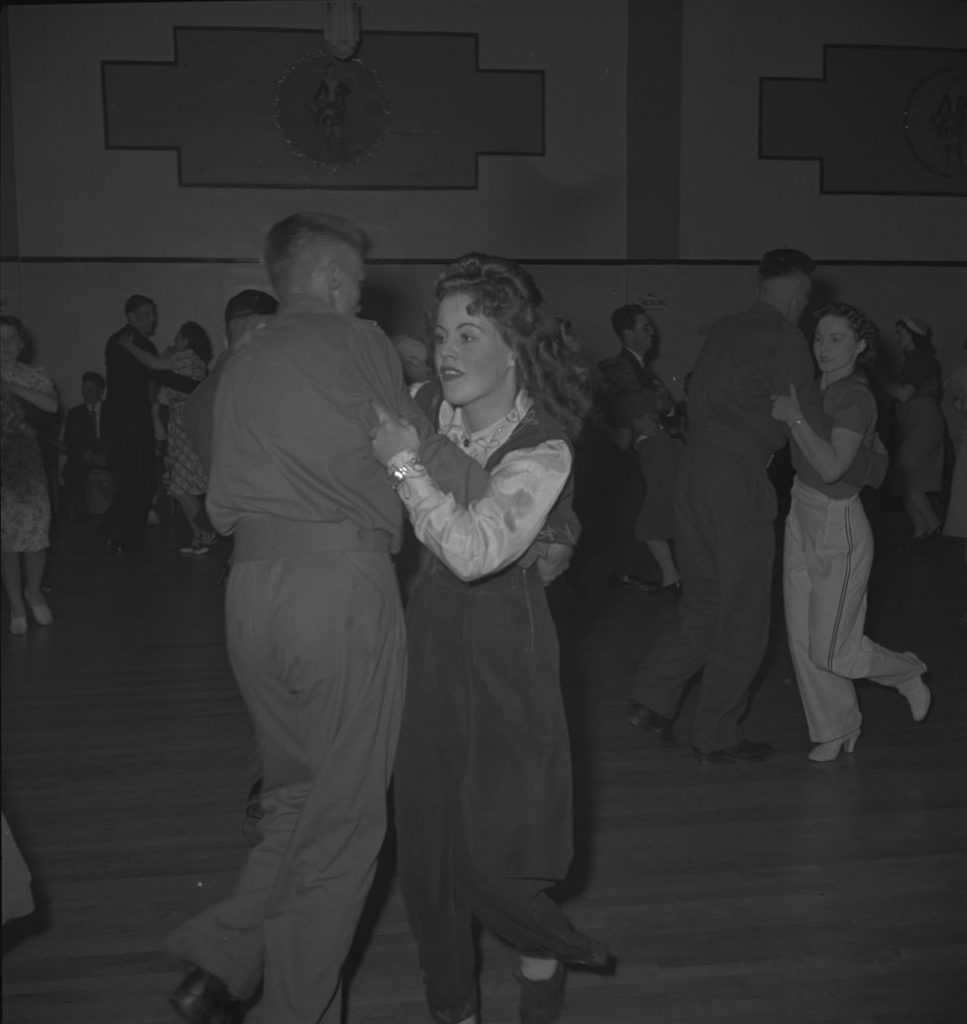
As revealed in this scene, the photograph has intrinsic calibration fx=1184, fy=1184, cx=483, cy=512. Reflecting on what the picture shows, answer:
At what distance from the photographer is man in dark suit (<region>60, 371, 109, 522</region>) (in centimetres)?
803

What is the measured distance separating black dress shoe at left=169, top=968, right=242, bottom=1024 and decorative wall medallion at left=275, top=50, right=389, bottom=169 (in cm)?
926

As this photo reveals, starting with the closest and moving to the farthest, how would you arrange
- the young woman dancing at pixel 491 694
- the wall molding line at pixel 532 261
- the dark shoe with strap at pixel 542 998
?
the young woman dancing at pixel 491 694 < the dark shoe with strap at pixel 542 998 < the wall molding line at pixel 532 261

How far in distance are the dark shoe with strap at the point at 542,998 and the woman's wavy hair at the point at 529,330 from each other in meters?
1.03

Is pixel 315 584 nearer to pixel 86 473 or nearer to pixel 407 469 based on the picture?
pixel 407 469

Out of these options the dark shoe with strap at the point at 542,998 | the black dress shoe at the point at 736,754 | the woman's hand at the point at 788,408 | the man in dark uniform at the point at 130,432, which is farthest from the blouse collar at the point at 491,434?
the man in dark uniform at the point at 130,432

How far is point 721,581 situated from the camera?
3.71 meters

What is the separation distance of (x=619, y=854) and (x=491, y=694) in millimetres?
1266

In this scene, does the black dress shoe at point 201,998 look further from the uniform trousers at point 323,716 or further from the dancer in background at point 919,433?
the dancer in background at point 919,433

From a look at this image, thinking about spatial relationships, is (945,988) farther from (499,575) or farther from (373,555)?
(373,555)

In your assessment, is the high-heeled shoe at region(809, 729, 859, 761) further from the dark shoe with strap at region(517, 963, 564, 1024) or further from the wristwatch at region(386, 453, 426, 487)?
the wristwatch at region(386, 453, 426, 487)

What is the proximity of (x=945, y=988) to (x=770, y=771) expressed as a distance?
1.37 m

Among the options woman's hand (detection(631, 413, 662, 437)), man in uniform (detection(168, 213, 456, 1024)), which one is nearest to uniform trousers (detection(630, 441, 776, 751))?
man in uniform (detection(168, 213, 456, 1024))

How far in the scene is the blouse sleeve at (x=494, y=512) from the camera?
6.17 ft

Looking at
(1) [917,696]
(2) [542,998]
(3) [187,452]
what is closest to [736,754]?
(1) [917,696]
